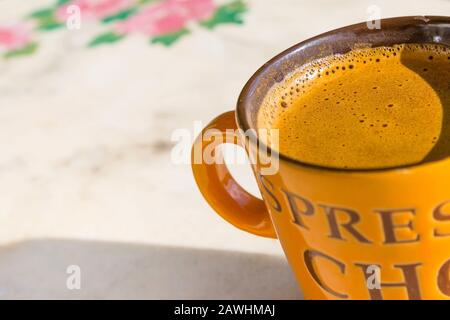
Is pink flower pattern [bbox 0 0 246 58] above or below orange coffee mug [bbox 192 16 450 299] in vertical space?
above

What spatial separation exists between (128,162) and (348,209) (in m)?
0.39

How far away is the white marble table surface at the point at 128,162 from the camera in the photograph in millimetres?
662

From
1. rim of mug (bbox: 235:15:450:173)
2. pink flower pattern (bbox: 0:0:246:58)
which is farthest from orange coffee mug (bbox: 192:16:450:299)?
pink flower pattern (bbox: 0:0:246:58)

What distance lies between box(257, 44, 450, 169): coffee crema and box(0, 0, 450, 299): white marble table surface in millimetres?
143

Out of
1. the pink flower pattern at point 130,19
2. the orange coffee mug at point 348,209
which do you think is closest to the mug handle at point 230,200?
the orange coffee mug at point 348,209

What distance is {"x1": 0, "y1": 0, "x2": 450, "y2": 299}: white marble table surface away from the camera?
→ 2.17ft

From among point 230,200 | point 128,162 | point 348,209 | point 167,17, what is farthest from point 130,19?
point 348,209

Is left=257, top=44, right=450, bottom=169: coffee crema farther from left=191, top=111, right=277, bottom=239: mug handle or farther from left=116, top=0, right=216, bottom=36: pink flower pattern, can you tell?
left=116, top=0, right=216, bottom=36: pink flower pattern

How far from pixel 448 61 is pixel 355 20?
0.38 m

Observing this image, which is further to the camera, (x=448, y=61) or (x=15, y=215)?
(x=15, y=215)
